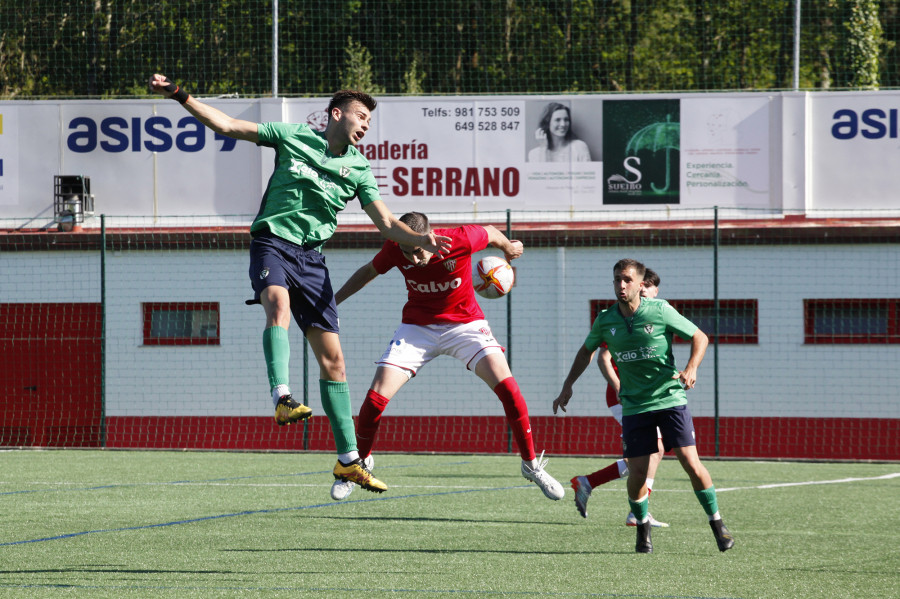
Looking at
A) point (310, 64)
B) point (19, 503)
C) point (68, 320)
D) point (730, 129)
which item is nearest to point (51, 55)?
point (310, 64)

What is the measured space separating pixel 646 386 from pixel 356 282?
6.54 ft

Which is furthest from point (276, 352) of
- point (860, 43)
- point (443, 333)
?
point (860, 43)

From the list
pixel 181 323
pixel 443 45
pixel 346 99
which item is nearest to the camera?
pixel 346 99

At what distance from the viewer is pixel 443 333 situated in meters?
7.73

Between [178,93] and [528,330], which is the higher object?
[178,93]

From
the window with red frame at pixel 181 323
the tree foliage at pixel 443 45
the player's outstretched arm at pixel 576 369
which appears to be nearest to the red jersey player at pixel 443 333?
the player's outstretched arm at pixel 576 369

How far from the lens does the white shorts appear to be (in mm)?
7672

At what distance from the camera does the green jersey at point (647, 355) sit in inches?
292

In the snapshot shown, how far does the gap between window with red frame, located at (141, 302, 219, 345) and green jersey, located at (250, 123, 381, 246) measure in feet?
35.4

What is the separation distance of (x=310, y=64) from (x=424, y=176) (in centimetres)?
899

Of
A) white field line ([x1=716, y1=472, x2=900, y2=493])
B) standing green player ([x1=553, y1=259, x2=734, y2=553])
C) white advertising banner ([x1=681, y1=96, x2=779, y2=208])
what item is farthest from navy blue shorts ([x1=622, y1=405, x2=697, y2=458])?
white advertising banner ([x1=681, y1=96, x2=779, y2=208])

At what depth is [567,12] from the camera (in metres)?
28.8

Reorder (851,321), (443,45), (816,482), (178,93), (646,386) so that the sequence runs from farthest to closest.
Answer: (443,45) < (851,321) < (816,482) < (646,386) < (178,93)

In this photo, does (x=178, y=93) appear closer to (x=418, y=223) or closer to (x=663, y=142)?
(x=418, y=223)
